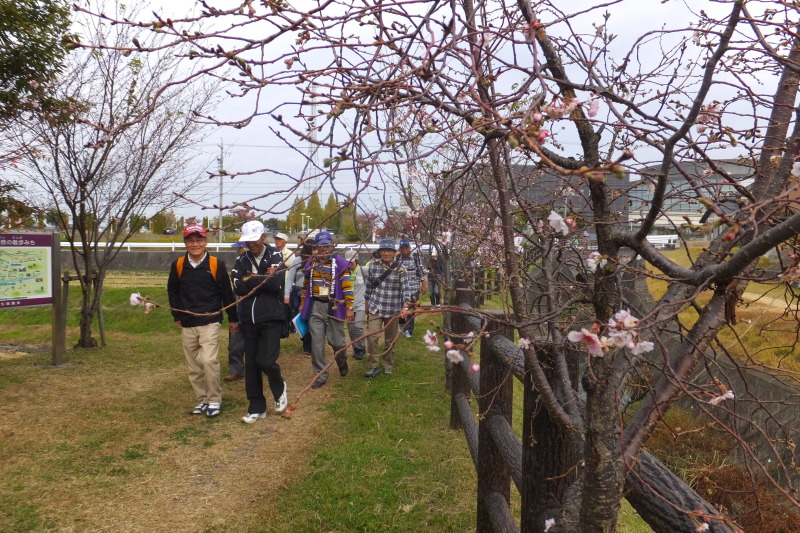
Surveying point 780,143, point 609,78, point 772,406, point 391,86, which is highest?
point 609,78

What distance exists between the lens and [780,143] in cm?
→ 147

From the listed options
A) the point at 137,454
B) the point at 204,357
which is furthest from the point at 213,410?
the point at 137,454

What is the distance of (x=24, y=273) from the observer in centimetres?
723

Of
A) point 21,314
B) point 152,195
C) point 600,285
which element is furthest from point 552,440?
point 21,314

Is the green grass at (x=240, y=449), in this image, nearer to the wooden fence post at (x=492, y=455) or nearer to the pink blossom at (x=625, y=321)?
the wooden fence post at (x=492, y=455)

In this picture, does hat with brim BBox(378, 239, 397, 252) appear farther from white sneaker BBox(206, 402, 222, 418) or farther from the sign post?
the sign post

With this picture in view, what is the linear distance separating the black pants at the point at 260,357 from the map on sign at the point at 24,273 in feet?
11.7

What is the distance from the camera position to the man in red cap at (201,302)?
5.44 meters

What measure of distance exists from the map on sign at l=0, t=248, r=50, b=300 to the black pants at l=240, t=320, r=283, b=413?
356cm

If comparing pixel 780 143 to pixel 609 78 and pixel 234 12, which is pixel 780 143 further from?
pixel 234 12

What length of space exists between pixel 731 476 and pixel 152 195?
8.48m

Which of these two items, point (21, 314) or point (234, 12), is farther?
point (21, 314)

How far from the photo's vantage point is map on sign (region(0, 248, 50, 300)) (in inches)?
275

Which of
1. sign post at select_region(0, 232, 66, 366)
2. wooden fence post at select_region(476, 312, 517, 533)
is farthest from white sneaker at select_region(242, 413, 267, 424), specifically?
sign post at select_region(0, 232, 66, 366)
